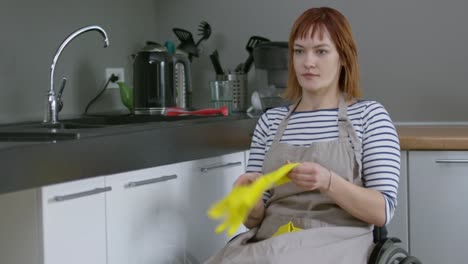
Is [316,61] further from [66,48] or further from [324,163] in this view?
[66,48]

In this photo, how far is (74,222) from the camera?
→ 167 centimetres

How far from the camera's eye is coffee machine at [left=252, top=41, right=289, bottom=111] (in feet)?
8.62

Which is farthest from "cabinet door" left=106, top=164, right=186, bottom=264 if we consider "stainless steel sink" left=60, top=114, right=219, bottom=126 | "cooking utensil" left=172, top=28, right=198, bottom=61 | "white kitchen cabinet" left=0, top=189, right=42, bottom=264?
"cooking utensil" left=172, top=28, right=198, bottom=61

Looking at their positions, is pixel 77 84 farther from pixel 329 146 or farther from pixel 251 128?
pixel 329 146

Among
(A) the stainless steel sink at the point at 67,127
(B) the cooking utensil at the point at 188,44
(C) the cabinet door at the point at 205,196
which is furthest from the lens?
(B) the cooking utensil at the point at 188,44

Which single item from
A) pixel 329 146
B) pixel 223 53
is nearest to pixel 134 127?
pixel 329 146

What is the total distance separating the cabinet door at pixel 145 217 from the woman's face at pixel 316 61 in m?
0.44

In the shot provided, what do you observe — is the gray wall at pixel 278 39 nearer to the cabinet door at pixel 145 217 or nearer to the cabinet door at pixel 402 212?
the cabinet door at pixel 402 212

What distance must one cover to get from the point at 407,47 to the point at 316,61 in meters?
0.96

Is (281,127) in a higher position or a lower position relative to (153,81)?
lower

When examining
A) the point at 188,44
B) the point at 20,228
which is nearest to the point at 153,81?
the point at 188,44

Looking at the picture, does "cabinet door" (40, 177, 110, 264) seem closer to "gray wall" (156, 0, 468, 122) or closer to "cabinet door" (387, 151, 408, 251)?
"cabinet door" (387, 151, 408, 251)

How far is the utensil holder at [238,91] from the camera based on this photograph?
9.24ft

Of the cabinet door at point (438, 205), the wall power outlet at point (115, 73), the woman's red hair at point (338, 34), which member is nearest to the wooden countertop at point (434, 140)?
the cabinet door at point (438, 205)
